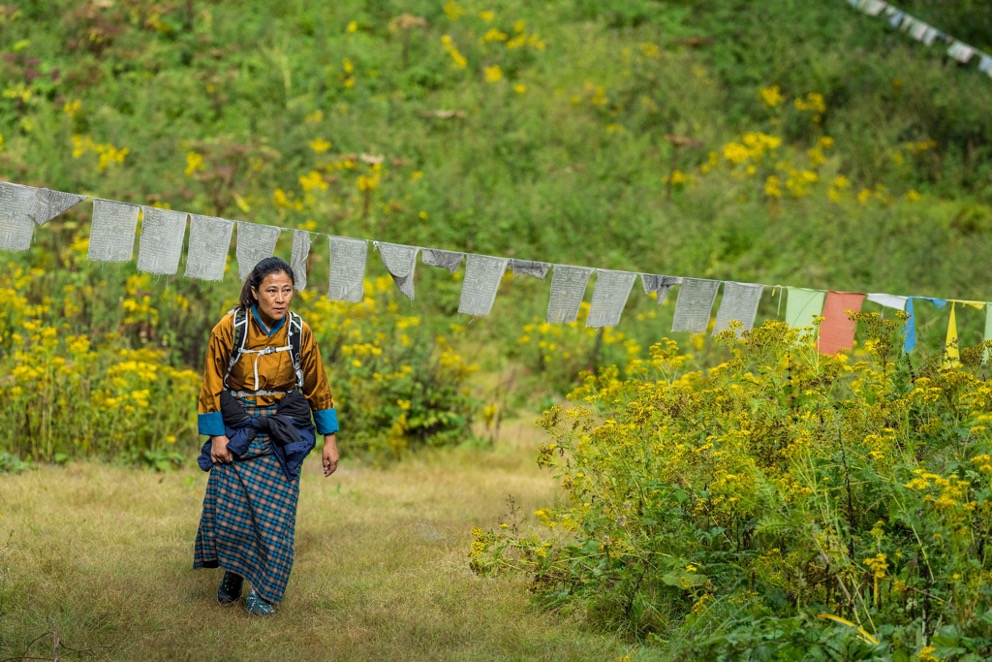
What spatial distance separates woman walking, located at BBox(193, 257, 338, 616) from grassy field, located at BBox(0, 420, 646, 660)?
0.24 metres

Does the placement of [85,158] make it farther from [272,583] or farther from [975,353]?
[975,353]

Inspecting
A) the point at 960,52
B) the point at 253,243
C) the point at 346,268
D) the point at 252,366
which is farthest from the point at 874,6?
the point at 252,366

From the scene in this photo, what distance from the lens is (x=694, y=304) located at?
Result: 686cm

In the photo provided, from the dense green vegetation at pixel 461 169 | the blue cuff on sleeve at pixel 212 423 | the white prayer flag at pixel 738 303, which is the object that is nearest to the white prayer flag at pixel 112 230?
the blue cuff on sleeve at pixel 212 423

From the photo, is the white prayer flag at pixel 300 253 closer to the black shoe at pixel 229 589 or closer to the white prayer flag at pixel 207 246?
the white prayer flag at pixel 207 246

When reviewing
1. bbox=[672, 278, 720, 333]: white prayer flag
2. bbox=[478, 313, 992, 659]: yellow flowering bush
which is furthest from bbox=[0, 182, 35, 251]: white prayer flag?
bbox=[672, 278, 720, 333]: white prayer flag

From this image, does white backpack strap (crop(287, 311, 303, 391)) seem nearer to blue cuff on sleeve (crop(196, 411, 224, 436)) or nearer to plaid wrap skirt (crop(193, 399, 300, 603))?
plaid wrap skirt (crop(193, 399, 300, 603))

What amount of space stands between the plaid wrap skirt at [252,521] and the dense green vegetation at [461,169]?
2.49 metres

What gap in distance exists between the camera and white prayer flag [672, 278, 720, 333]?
683 cm

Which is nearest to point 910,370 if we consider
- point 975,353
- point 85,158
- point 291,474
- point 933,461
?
point 975,353

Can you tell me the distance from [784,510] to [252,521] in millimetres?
2432

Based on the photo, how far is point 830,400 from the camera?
532cm

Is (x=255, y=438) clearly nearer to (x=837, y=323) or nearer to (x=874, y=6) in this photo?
(x=837, y=323)

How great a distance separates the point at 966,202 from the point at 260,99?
9.28 metres
